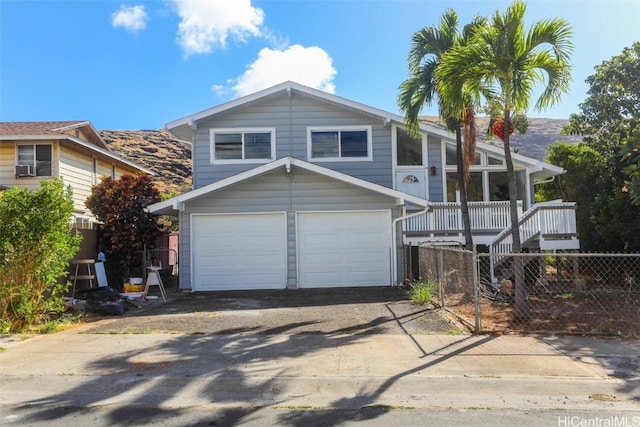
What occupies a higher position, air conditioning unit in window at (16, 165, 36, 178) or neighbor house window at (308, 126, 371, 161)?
neighbor house window at (308, 126, 371, 161)

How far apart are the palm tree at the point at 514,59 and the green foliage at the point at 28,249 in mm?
7549

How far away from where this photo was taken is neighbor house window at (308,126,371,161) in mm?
14945

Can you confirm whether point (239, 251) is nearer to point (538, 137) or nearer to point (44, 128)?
point (44, 128)

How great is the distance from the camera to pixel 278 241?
13.5m

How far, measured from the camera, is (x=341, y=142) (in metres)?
15.0

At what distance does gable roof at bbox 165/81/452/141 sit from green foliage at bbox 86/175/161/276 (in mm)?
2368

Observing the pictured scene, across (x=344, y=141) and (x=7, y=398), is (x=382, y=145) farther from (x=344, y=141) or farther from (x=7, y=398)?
(x=7, y=398)

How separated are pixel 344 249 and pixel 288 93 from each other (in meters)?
5.28

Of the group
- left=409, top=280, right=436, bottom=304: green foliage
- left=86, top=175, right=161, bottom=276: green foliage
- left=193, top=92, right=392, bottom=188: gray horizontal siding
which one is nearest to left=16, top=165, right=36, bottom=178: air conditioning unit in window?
left=86, top=175, right=161, bottom=276: green foliage

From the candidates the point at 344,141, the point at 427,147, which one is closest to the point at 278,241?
the point at 344,141

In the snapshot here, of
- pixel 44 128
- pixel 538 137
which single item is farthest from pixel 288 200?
pixel 538 137

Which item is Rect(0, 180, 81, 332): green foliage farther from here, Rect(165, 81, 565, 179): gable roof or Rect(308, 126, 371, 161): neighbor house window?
Rect(308, 126, 371, 161): neighbor house window

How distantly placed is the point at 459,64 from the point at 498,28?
0.95 m

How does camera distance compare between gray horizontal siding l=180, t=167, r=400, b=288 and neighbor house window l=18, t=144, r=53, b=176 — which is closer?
gray horizontal siding l=180, t=167, r=400, b=288
